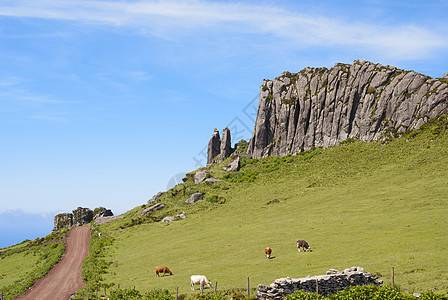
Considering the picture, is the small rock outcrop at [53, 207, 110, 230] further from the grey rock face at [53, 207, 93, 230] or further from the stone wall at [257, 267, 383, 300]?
→ the stone wall at [257, 267, 383, 300]

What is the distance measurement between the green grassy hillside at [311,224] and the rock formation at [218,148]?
3380cm

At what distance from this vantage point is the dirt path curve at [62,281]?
48522mm

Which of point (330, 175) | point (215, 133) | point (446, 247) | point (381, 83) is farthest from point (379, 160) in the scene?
point (215, 133)

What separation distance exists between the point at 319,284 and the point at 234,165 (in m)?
103

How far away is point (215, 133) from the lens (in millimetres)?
170000

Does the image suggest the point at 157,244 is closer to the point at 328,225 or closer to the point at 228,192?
the point at 328,225

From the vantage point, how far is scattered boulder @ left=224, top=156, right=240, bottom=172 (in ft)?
431

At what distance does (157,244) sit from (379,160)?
193 feet

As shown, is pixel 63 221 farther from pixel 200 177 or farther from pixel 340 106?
pixel 340 106

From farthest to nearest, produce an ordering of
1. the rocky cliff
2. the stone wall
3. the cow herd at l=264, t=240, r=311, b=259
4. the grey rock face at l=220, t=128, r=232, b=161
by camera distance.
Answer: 1. the grey rock face at l=220, t=128, r=232, b=161
2. the rocky cliff
3. the cow herd at l=264, t=240, r=311, b=259
4. the stone wall

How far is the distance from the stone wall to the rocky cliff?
83363 mm

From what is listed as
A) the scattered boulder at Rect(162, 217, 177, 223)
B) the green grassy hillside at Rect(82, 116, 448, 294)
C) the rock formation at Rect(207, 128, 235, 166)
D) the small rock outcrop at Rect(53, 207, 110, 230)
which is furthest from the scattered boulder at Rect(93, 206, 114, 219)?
the scattered boulder at Rect(162, 217, 177, 223)

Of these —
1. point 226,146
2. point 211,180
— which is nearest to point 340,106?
point 211,180

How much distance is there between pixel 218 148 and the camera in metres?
169
